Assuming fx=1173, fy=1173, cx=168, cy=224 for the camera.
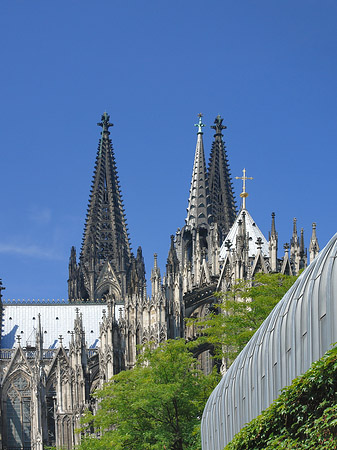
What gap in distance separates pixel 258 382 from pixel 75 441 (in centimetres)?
4186

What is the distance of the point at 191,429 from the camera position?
46.2 m

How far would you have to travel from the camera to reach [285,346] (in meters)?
27.2

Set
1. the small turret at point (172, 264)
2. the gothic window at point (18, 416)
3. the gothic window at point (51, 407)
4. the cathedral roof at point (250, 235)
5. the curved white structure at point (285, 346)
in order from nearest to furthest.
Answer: the curved white structure at point (285, 346), the small turret at point (172, 264), the cathedral roof at point (250, 235), the gothic window at point (51, 407), the gothic window at point (18, 416)

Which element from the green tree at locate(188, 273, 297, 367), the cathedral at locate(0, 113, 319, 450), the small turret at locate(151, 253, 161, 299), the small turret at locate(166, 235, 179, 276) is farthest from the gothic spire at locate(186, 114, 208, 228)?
the green tree at locate(188, 273, 297, 367)

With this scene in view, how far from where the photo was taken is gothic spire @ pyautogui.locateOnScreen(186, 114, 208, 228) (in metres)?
99.1

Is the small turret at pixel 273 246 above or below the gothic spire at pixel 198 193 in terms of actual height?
below

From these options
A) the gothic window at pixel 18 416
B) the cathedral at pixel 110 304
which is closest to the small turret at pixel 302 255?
the cathedral at pixel 110 304

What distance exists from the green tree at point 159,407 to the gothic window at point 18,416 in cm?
3034

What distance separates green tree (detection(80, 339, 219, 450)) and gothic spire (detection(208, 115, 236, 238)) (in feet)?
182

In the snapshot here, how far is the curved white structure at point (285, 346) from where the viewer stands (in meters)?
24.4

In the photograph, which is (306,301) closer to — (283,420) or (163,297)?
(283,420)

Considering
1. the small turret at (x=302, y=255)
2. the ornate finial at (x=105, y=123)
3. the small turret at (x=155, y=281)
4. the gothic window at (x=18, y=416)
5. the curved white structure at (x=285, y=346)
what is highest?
the ornate finial at (x=105, y=123)

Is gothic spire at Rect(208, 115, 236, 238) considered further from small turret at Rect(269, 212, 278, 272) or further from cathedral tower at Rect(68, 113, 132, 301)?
small turret at Rect(269, 212, 278, 272)

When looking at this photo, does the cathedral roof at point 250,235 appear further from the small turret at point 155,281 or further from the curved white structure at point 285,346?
the curved white structure at point 285,346
